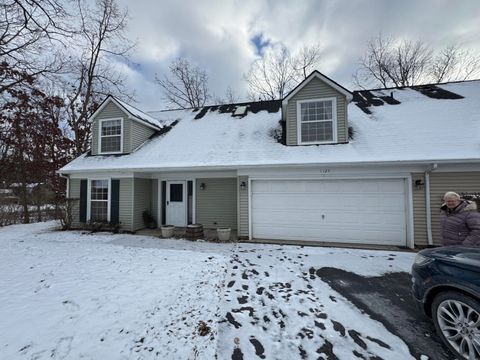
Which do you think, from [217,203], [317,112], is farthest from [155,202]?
[317,112]

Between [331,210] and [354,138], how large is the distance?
2825 mm

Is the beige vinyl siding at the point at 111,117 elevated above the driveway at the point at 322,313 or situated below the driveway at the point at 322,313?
above

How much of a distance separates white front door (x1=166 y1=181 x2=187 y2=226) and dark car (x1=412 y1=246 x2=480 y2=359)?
8.26 meters

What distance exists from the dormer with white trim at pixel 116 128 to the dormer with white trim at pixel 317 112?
671 centimetres

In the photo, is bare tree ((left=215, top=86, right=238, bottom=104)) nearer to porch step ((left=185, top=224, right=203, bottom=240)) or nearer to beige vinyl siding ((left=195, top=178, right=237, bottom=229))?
beige vinyl siding ((left=195, top=178, right=237, bottom=229))

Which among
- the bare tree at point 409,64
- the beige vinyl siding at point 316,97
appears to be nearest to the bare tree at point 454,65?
the bare tree at point 409,64

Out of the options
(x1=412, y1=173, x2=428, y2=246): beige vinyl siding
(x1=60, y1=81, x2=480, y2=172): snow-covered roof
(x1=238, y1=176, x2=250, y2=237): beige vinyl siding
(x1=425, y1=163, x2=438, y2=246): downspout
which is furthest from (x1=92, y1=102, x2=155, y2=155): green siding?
(x1=425, y1=163, x2=438, y2=246): downspout

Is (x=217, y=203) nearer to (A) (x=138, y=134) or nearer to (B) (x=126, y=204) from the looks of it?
(B) (x=126, y=204)

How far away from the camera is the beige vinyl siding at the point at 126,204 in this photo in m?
8.99

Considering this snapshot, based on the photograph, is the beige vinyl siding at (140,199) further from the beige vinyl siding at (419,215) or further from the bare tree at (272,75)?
the bare tree at (272,75)

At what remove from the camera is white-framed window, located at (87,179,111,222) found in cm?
938

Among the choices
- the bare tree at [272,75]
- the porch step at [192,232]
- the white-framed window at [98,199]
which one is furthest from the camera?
the bare tree at [272,75]

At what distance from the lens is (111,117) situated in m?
10.2

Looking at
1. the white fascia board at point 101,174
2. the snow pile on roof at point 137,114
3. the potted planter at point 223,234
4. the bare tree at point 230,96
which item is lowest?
the potted planter at point 223,234
